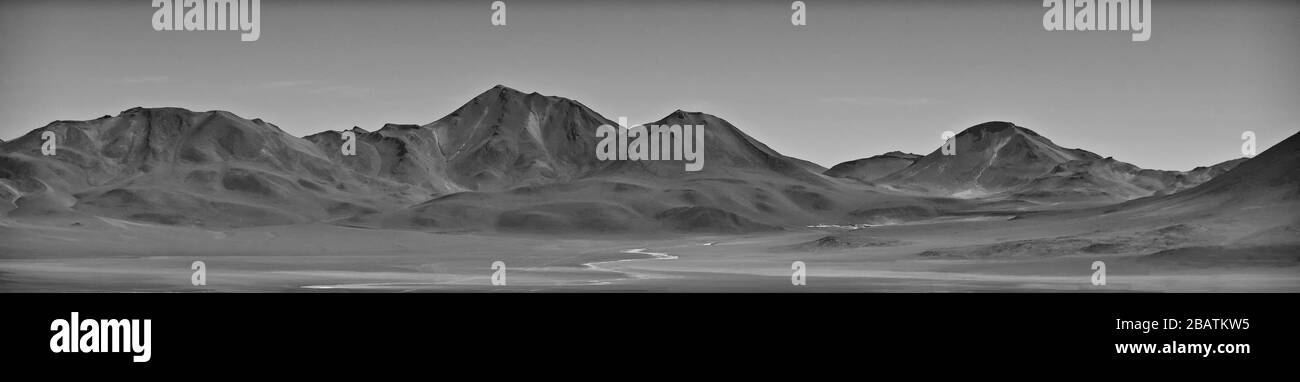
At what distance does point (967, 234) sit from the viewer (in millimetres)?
114062
